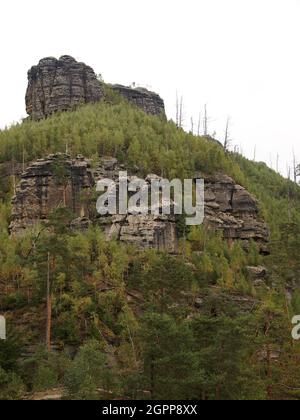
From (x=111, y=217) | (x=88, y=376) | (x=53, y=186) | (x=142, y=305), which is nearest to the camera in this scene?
(x=88, y=376)

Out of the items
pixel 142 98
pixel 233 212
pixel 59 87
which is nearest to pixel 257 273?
pixel 233 212

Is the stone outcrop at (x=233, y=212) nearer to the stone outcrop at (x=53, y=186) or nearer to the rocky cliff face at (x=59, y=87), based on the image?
the stone outcrop at (x=53, y=186)

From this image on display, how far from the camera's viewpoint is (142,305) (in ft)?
113

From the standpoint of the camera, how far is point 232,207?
62.2 m

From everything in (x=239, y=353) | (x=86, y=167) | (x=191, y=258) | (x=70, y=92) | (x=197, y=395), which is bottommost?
(x=197, y=395)

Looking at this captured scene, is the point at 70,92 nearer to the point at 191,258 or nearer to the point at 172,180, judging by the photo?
the point at 172,180

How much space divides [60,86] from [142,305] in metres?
59.2

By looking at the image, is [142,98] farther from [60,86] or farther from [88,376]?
[88,376]

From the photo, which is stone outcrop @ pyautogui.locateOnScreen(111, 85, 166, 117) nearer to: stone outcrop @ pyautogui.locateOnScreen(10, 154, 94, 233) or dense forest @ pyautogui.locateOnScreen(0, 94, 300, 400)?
dense forest @ pyautogui.locateOnScreen(0, 94, 300, 400)

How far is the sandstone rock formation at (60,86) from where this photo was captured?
282 feet

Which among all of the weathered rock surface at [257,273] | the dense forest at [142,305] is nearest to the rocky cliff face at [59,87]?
the dense forest at [142,305]

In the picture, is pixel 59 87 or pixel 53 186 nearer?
pixel 53 186

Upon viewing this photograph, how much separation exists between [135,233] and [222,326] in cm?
2602
